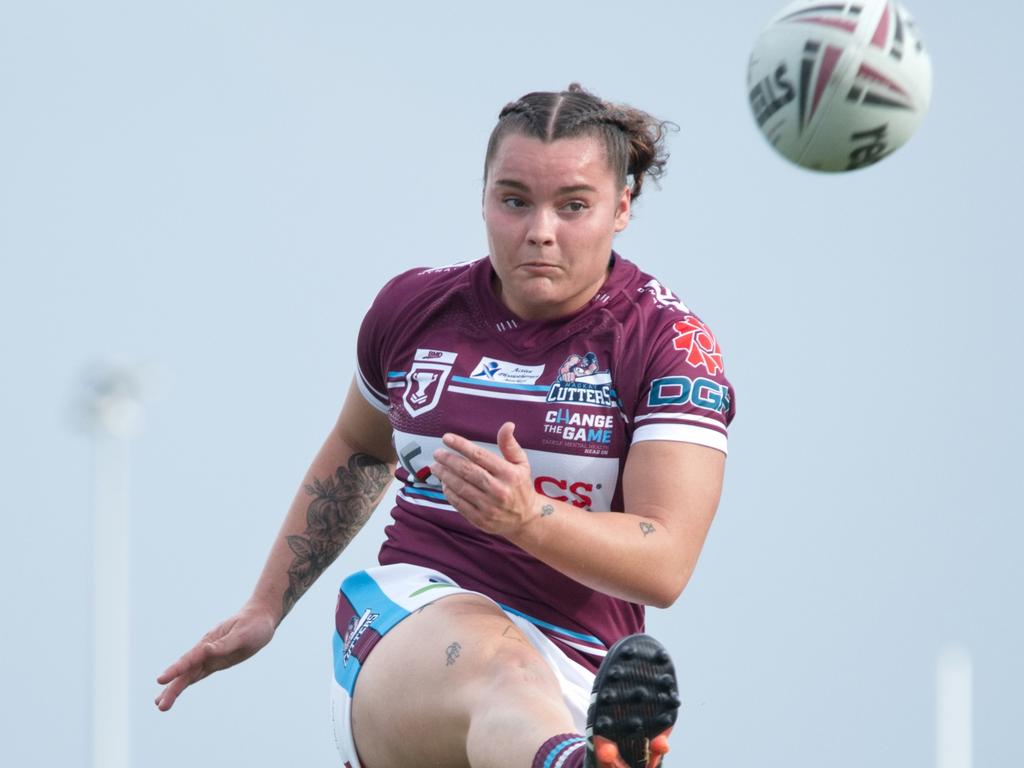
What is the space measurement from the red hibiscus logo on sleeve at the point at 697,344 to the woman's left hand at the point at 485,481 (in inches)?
32.2

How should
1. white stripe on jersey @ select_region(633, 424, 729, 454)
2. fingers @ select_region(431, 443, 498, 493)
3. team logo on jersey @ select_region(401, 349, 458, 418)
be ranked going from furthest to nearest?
team logo on jersey @ select_region(401, 349, 458, 418), white stripe on jersey @ select_region(633, 424, 729, 454), fingers @ select_region(431, 443, 498, 493)

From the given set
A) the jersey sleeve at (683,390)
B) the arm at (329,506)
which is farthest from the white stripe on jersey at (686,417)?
the arm at (329,506)

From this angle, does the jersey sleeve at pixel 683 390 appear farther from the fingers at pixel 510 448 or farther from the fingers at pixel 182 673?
the fingers at pixel 182 673

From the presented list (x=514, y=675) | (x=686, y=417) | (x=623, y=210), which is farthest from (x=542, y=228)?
(x=514, y=675)

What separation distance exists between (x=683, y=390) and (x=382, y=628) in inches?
36.4

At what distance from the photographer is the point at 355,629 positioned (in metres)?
5.20

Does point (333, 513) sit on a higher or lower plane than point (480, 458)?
lower

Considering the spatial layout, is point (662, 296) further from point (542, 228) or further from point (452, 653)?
point (452, 653)

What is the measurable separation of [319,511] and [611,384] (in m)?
1.19

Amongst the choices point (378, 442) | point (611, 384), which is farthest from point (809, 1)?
point (378, 442)

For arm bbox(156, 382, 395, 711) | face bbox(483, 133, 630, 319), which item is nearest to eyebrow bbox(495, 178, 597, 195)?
face bbox(483, 133, 630, 319)

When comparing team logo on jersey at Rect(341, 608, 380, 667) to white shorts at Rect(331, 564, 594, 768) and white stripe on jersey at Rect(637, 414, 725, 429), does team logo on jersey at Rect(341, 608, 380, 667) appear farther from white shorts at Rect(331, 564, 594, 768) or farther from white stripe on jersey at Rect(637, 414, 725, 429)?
white stripe on jersey at Rect(637, 414, 725, 429)

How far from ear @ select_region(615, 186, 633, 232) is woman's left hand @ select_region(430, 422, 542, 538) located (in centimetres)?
110

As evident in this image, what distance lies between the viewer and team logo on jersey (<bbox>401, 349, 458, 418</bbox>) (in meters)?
5.32
